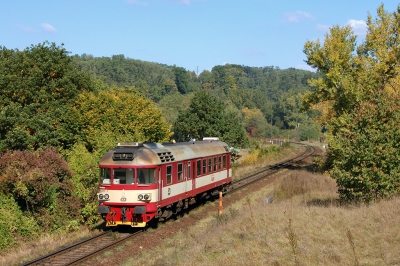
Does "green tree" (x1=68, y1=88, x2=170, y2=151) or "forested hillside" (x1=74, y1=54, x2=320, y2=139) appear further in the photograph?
"forested hillside" (x1=74, y1=54, x2=320, y2=139)

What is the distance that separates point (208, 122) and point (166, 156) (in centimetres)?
2835

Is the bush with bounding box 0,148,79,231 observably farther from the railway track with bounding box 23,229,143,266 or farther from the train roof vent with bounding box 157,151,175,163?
the train roof vent with bounding box 157,151,175,163

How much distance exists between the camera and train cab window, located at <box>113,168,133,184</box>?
1773cm

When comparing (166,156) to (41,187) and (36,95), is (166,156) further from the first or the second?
(36,95)

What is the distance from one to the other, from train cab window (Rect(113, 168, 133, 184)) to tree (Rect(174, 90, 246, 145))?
28.8 meters

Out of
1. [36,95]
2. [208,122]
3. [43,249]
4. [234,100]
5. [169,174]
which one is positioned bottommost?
[43,249]

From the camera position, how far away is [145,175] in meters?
17.7

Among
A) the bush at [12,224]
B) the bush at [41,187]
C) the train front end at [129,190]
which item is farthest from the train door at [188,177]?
the bush at [12,224]

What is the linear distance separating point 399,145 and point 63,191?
1641cm

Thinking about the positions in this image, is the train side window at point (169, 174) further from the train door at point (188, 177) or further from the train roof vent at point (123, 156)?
the train roof vent at point (123, 156)

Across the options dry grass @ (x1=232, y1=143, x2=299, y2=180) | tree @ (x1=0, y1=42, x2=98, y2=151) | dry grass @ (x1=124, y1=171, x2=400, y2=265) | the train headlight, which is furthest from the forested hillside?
dry grass @ (x1=124, y1=171, x2=400, y2=265)

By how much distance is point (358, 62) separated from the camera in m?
36.6

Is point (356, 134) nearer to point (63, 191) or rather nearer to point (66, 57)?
point (63, 191)

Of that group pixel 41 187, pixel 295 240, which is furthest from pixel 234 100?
pixel 295 240
